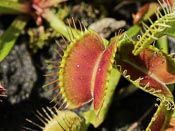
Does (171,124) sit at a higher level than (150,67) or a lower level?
lower

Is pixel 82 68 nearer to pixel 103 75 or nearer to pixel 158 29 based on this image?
pixel 103 75

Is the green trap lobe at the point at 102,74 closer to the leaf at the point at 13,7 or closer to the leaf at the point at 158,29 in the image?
the leaf at the point at 158,29


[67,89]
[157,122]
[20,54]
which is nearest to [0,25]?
[20,54]

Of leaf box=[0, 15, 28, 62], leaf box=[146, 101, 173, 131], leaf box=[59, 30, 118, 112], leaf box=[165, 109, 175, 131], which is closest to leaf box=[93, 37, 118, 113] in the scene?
leaf box=[59, 30, 118, 112]

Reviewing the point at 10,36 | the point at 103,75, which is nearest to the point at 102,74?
the point at 103,75

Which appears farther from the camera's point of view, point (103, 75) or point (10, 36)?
point (10, 36)

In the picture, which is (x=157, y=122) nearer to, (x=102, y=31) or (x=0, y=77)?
(x=102, y=31)

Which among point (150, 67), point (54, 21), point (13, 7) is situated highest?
point (13, 7)
